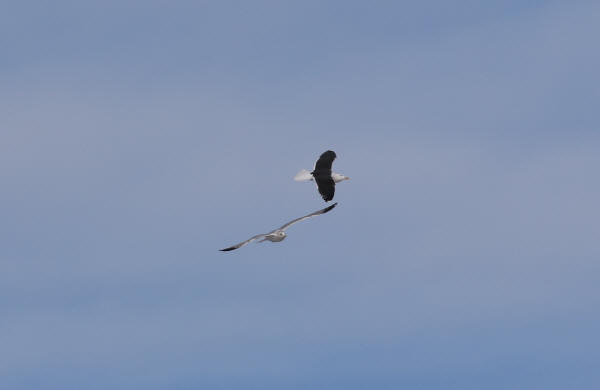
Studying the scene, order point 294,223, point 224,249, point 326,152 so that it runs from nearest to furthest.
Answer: point 224,249
point 294,223
point 326,152

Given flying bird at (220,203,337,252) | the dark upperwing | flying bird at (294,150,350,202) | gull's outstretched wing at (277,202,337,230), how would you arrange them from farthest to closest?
flying bird at (294,150,350,202)
the dark upperwing
gull's outstretched wing at (277,202,337,230)
flying bird at (220,203,337,252)

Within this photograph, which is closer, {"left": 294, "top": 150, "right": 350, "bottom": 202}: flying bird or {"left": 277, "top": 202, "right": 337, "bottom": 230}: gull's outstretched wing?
{"left": 277, "top": 202, "right": 337, "bottom": 230}: gull's outstretched wing

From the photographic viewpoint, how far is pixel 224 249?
353ft

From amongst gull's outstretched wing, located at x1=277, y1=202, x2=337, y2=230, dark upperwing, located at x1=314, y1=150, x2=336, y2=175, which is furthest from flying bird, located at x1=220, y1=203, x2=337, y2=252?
dark upperwing, located at x1=314, y1=150, x2=336, y2=175

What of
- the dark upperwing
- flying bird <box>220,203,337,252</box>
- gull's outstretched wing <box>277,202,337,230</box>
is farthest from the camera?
the dark upperwing

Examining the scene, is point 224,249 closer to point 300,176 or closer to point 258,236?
point 258,236

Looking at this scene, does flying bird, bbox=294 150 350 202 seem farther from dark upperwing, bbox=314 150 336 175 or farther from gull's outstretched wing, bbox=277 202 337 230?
gull's outstretched wing, bbox=277 202 337 230

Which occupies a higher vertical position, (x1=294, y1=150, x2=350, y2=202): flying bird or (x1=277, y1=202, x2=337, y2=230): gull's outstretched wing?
(x1=294, y1=150, x2=350, y2=202): flying bird

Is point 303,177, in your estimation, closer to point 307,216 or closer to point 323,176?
point 323,176

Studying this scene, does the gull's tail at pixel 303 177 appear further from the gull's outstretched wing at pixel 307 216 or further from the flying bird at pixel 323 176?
the gull's outstretched wing at pixel 307 216

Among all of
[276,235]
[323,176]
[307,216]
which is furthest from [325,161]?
[276,235]

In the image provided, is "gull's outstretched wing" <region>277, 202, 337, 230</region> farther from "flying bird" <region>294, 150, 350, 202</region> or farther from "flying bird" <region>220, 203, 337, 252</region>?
"flying bird" <region>294, 150, 350, 202</region>

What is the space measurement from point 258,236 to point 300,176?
23978mm

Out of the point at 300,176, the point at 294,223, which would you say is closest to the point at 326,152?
the point at 300,176
